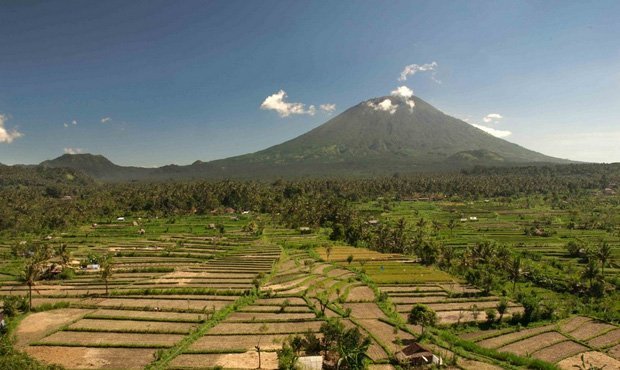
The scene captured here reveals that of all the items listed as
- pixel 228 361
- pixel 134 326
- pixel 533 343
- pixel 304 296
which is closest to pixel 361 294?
pixel 304 296

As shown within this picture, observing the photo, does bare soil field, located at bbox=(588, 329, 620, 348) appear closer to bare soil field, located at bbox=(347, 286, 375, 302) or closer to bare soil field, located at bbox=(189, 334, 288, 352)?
bare soil field, located at bbox=(347, 286, 375, 302)

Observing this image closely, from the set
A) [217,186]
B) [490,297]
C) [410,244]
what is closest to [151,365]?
[490,297]

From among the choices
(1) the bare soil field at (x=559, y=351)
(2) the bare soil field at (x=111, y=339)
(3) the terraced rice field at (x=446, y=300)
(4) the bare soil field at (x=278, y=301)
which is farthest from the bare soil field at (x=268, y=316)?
(1) the bare soil field at (x=559, y=351)

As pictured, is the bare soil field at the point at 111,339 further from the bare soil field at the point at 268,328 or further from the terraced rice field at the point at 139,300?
the bare soil field at the point at 268,328

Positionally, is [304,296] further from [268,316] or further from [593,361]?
[593,361]

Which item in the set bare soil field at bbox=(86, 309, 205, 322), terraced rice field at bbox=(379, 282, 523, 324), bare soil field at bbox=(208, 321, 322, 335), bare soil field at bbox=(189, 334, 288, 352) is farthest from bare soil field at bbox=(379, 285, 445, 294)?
bare soil field at bbox=(86, 309, 205, 322)

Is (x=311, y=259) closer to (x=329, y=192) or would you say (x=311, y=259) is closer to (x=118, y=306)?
(x=118, y=306)
